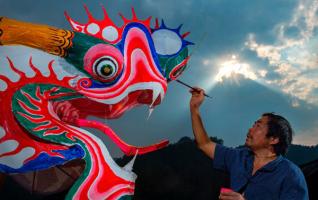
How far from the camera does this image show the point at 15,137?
3004mm

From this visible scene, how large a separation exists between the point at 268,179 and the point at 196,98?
83 centimetres

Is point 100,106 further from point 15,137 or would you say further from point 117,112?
point 15,137

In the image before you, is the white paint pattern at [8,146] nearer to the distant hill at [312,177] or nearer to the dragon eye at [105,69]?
the dragon eye at [105,69]

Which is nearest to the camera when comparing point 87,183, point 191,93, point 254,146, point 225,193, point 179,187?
point 225,193

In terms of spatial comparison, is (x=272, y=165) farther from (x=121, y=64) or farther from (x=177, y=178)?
(x=177, y=178)

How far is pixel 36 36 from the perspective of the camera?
315 centimetres

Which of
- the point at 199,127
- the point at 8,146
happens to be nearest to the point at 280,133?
the point at 199,127

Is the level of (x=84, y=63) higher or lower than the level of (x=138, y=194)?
higher

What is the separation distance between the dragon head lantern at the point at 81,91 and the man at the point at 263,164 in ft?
3.74

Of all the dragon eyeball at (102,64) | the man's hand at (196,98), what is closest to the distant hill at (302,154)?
the dragon eyeball at (102,64)

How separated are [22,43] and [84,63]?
1.81 ft

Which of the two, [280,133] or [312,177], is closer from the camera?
[280,133]

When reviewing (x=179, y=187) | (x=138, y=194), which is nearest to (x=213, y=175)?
(x=179, y=187)

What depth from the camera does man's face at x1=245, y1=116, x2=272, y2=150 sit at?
1948mm
